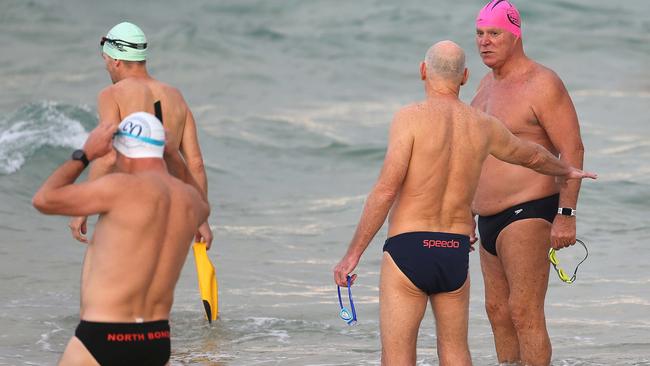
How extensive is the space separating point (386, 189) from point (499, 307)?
158 cm

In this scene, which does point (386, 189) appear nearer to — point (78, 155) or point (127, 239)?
point (127, 239)

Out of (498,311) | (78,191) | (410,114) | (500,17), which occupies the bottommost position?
(498,311)

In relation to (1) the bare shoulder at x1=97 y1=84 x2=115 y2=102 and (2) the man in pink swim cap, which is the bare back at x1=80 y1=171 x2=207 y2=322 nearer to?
(1) the bare shoulder at x1=97 y1=84 x2=115 y2=102

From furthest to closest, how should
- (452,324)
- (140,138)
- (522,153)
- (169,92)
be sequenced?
(169,92) < (522,153) < (452,324) < (140,138)

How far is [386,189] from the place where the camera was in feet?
19.4

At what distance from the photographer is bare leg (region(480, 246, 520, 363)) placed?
23.4 feet

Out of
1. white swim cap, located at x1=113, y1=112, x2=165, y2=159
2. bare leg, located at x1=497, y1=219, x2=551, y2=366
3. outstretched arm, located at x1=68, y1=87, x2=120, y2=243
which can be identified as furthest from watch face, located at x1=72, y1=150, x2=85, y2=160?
bare leg, located at x1=497, y1=219, x2=551, y2=366

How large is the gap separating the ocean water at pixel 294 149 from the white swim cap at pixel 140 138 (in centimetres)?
314

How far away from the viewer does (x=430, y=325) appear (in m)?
9.30

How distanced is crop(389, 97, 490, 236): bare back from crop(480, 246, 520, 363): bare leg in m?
1.15

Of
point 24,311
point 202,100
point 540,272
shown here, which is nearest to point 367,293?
point 24,311

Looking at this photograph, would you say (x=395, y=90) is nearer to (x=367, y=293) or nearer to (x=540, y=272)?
(x=367, y=293)

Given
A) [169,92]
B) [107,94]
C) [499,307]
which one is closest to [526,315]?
[499,307]

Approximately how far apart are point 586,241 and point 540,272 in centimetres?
579
